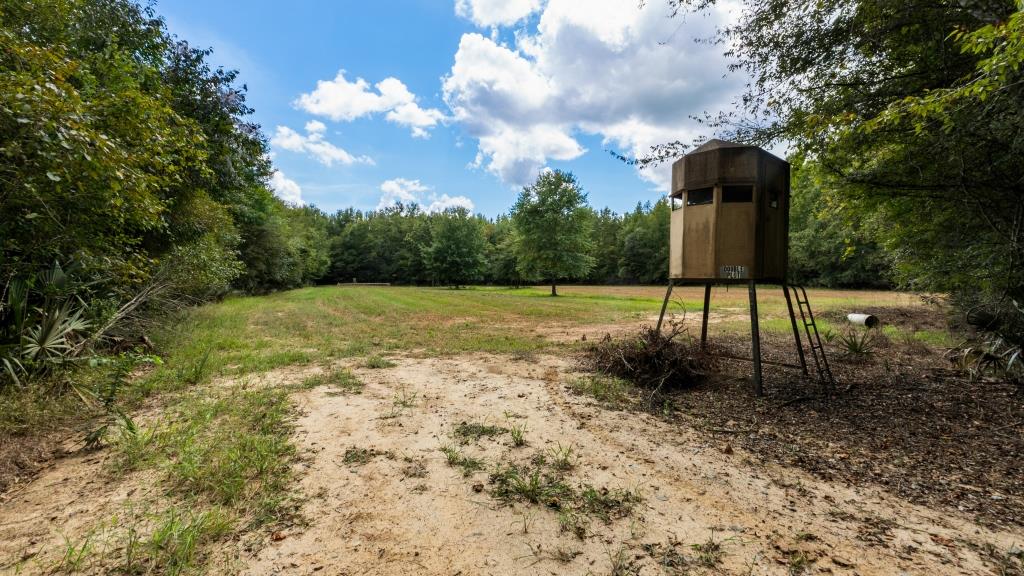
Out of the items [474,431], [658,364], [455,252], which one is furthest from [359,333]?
[455,252]

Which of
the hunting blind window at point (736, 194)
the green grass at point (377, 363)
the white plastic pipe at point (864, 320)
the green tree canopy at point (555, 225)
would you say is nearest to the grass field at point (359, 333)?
the white plastic pipe at point (864, 320)

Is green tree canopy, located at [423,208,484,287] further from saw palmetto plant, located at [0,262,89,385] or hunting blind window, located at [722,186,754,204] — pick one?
hunting blind window, located at [722,186,754,204]

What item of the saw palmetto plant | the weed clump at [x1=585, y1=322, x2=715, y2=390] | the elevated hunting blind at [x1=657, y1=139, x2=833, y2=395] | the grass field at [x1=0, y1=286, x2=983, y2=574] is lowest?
the grass field at [x1=0, y1=286, x2=983, y2=574]

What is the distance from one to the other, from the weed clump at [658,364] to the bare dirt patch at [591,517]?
63.7 inches

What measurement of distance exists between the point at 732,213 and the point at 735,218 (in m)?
0.08

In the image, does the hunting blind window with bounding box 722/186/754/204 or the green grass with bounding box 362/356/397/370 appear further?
the green grass with bounding box 362/356/397/370

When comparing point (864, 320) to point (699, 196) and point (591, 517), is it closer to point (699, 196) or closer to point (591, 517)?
point (699, 196)

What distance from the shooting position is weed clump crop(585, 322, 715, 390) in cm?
602

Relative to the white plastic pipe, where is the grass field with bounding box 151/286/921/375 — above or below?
below

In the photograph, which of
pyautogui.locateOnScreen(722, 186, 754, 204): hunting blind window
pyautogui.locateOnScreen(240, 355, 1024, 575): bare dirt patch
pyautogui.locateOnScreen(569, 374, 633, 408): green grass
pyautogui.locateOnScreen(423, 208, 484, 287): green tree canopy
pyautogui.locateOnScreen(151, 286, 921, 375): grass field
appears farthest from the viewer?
pyautogui.locateOnScreen(423, 208, 484, 287): green tree canopy

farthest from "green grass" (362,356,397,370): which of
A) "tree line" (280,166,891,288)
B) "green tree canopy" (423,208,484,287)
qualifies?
"green tree canopy" (423,208,484,287)

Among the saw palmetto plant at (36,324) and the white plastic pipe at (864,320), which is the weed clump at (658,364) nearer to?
the saw palmetto plant at (36,324)

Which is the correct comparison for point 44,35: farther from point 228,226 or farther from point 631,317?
point 631,317

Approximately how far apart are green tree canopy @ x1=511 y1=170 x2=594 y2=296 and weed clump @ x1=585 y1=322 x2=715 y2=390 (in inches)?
968
